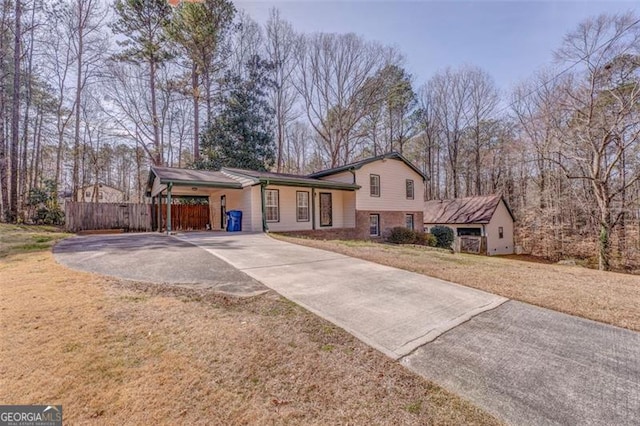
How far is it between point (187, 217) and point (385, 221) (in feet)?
37.5

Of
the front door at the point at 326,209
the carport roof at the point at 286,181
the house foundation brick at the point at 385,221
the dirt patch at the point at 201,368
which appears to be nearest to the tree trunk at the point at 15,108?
the carport roof at the point at 286,181

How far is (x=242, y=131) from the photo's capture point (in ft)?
66.7

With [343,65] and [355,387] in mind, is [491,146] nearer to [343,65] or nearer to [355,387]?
[343,65]

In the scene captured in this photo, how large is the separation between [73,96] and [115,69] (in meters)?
3.81

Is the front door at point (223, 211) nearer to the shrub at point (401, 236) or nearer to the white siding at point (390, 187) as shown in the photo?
the white siding at point (390, 187)

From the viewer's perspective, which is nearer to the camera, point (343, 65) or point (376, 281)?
point (376, 281)

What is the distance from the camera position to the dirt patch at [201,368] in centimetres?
194

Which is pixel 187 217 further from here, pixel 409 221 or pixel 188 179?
pixel 409 221

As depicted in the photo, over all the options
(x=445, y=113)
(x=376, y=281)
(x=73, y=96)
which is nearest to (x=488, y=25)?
(x=376, y=281)

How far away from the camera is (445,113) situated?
1078 inches

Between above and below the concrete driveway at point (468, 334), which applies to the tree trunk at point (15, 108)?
above

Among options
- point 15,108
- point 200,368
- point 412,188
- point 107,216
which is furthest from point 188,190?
point 200,368

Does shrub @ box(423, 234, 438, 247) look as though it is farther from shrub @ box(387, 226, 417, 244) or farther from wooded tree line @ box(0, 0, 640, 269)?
wooded tree line @ box(0, 0, 640, 269)

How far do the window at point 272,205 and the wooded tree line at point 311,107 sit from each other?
26.1 feet
